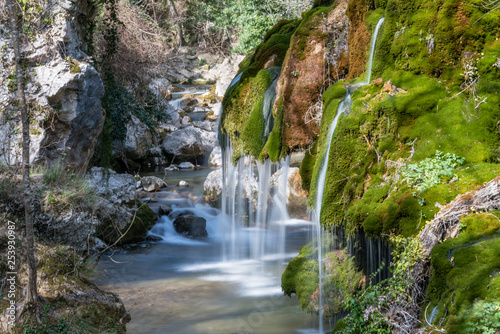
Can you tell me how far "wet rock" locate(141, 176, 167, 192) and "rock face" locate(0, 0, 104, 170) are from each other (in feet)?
16.7

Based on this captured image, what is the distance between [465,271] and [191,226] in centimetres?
988

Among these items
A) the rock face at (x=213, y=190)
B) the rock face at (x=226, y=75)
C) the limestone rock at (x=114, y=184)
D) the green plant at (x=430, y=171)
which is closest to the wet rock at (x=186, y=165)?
the rock face at (x=213, y=190)

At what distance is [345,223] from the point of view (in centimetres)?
571

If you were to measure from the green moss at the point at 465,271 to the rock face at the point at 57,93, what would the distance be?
7977 mm

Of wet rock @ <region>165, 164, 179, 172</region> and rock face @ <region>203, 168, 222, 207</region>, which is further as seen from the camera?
wet rock @ <region>165, 164, 179, 172</region>

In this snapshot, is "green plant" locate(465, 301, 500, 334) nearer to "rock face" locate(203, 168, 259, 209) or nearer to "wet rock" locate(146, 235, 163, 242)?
"wet rock" locate(146, 235, 163, 242)

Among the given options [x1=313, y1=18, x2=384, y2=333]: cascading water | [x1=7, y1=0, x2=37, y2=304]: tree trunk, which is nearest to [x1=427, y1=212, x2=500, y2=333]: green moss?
[x1=313, y1=18, x2=384, y2=333]: cascading water

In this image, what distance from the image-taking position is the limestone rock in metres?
11.8

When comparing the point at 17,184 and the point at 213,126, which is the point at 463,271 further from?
the point at 213,126

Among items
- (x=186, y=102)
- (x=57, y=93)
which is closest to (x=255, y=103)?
(x=57, y=93)

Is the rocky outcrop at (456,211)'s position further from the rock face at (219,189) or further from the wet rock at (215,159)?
the wet rock at (215,159)

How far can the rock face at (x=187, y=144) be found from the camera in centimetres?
2093

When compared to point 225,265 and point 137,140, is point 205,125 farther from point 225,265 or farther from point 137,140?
point 225,265

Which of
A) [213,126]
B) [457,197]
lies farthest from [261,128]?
[213,126]
